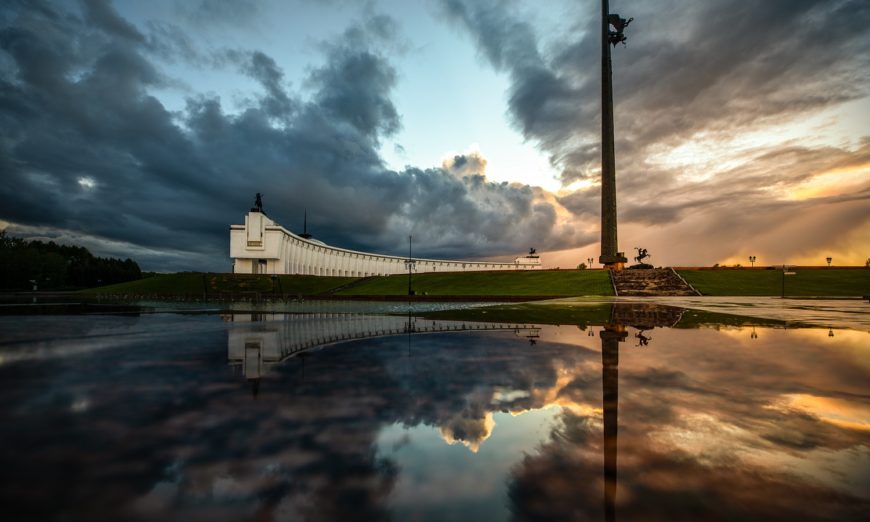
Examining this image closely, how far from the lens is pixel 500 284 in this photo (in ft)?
151

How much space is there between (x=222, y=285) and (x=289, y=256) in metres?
23.9

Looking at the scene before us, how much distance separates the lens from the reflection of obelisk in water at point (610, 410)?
2.67 meters

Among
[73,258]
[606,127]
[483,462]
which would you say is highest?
[606,127]

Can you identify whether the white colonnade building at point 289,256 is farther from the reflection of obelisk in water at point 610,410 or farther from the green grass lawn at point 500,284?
the reflection of obelisk in water at point 610,410

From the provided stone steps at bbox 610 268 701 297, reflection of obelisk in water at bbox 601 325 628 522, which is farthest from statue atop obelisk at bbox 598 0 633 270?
reflection of obelisk in water at bbox 601 325 628 522

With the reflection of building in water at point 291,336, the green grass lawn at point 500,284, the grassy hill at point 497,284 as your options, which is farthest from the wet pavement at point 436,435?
the green grass lawn at point 500,284

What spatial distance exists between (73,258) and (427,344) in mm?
133073

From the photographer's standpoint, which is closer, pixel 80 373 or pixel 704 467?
pixel 704 467

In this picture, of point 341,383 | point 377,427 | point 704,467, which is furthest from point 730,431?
point 341,383

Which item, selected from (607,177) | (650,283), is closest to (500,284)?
(650,283)

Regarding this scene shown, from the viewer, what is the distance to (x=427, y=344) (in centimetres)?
923

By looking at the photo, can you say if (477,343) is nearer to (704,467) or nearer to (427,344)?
(427,344)

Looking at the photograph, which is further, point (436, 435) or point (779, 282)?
point (779, 282)

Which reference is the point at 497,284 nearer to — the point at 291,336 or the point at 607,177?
the point at 607,177
